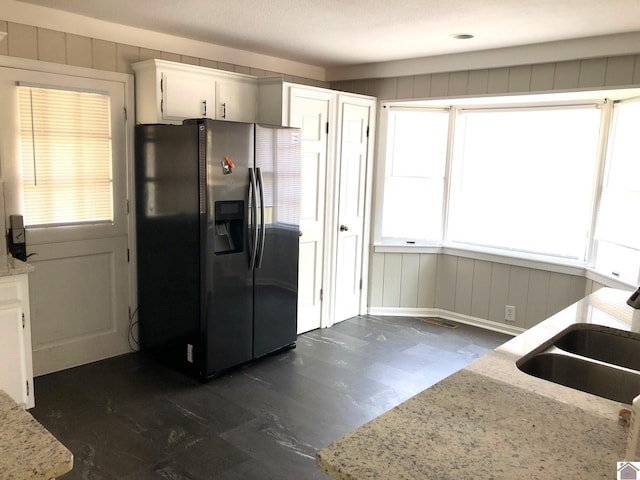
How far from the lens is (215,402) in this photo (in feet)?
10.3

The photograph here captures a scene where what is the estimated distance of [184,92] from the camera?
11.9ft

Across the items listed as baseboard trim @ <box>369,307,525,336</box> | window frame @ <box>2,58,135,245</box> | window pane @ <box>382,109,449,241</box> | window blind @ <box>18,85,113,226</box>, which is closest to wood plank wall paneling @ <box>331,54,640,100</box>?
window pane @ <box>382,109,449,241</box>

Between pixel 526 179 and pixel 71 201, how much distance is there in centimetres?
366

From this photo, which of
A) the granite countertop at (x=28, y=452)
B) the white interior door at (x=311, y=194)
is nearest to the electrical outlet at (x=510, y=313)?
the white interior door at (x=311, y=194)

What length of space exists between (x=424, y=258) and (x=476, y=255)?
1.62 ft

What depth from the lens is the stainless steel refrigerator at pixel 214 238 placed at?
3.29 metres

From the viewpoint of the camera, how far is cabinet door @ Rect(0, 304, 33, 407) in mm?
2727

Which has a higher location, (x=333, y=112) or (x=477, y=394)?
(x=333, y=112)

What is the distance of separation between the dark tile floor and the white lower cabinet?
26cm

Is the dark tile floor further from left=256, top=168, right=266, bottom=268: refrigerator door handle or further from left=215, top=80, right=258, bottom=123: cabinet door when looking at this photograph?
left=215, top=80, right=258, bottom=123: cabinet door

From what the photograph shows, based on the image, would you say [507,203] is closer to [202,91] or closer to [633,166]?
[633,166]

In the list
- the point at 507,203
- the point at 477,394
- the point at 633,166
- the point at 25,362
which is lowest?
the point at 25,362

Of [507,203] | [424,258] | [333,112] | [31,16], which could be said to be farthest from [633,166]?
[31,16]

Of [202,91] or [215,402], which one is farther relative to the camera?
[202,91]
